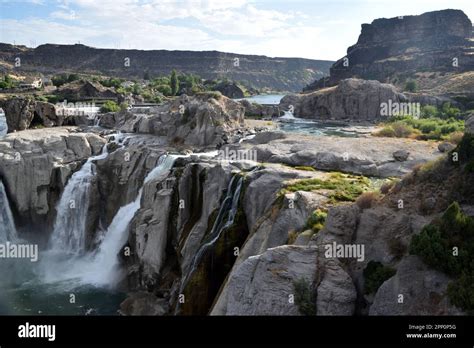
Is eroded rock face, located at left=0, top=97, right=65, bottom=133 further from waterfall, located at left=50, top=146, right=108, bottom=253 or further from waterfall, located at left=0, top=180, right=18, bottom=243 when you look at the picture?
waterfall, located at left=50, top=146, right=108, bottom=253

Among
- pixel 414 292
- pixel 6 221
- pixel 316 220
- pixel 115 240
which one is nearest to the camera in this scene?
pixel 414 292

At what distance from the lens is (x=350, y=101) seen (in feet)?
285

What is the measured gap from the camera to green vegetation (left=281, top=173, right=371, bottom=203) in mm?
22781

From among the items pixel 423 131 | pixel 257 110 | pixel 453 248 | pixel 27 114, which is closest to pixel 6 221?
pixel 27 114

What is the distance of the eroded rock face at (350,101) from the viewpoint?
8256 cm

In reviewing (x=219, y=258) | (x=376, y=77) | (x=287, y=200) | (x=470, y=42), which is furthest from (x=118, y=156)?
(x=470, y=42)

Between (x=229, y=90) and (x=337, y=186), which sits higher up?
(x=229, y=90)

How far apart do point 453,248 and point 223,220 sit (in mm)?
14891

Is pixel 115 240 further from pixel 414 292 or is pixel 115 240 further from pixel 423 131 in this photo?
pixel 423 131

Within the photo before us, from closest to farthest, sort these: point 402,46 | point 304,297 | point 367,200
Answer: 1. point 304,297
2. point 367,200
3. point 402,46

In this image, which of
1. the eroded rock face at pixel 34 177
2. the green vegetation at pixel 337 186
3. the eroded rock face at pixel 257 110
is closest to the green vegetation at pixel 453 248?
the green vegetation at pixel 337 186

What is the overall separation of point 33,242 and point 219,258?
23.3 m

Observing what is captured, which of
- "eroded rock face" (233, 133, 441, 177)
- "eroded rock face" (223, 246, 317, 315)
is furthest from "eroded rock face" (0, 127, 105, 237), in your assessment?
"eroded rock face" (223, 246, 317, 315)

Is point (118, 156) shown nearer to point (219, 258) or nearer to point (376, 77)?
point (219, 258)
